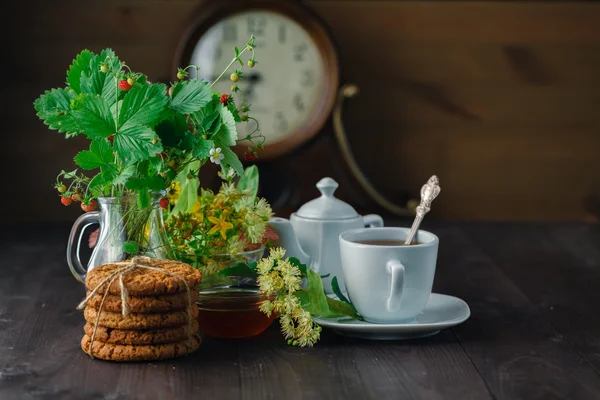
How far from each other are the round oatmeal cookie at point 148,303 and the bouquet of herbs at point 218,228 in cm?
14

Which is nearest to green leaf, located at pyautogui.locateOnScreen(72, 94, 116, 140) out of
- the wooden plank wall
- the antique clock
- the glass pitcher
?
the glass pitcher

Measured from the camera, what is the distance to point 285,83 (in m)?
2.39

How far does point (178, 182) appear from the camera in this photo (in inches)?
55.3

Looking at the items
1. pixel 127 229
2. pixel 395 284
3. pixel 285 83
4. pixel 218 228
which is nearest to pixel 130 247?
pixel 127 229

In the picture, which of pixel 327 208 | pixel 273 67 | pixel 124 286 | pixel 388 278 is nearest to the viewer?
pixel 124 286

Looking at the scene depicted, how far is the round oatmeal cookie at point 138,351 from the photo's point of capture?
1163 mm

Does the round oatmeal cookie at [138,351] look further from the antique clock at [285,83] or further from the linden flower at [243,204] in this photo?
the antique clock at [285,83]

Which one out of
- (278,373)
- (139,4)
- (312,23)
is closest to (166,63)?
(139,4)

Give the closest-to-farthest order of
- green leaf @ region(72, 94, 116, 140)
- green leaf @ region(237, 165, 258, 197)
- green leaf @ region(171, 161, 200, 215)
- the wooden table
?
the wooden table
green leaf @ region(72, 94, 116, 140)
green leaf @ region(171, 161, 200, 215)
green leaf @ region(237, 165, 258, 197)

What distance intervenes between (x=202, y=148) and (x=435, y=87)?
157 centimetres

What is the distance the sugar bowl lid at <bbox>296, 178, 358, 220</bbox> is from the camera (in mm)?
1463

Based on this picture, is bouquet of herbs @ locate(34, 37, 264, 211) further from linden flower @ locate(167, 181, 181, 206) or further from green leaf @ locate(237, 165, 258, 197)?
green leaf @ locate(237, 165, 258, 197)

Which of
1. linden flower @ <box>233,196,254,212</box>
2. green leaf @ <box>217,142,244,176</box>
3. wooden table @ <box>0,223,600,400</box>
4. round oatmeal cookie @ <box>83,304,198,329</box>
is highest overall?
green leaf @ <box>217,142,244,176</box>

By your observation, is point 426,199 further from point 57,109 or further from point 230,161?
point 57,109
